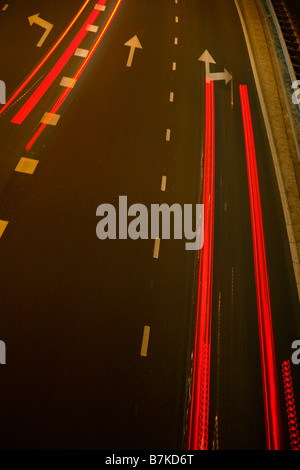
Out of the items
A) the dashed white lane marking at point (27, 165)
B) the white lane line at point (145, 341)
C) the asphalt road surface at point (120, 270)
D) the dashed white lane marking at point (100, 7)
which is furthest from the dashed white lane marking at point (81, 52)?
the white lane line at point (145, 341)

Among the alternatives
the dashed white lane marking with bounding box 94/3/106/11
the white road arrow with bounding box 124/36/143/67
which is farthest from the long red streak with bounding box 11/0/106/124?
the white road arrow with bounding box 124/36/143/67

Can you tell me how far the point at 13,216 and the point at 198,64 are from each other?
36.1 ft

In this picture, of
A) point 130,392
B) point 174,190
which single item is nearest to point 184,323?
point 130,392

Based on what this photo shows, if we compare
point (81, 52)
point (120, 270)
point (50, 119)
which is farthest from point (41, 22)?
point (120, 270)

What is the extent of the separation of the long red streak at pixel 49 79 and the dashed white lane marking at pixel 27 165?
1.82 metres

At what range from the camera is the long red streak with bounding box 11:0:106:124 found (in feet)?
32.0

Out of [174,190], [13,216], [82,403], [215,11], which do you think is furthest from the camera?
[215,11]

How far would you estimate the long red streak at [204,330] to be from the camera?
→ 206 inches

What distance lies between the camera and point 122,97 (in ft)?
36.6

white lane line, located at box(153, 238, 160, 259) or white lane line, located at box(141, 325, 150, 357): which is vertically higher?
white lane line, located at box(153, 238, 160, 259)

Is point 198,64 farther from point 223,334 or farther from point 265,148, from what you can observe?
point 223,334

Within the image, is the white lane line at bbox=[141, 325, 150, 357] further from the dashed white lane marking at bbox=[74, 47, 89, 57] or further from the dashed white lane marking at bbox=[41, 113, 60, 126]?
the dashed white lane marking at bbox=[74, 47, 89, 57]

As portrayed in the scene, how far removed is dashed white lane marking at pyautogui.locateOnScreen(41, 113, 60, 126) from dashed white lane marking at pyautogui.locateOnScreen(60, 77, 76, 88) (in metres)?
1.86

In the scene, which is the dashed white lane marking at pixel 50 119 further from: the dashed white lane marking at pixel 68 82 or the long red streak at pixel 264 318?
the long red streak at pixel 264 318
